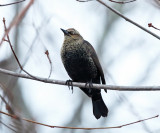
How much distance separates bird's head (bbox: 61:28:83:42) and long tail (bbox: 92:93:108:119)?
28.9 inches

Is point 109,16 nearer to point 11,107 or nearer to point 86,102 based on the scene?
point 86,102

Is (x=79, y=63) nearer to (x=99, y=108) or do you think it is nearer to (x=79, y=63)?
(x=79, y=63)

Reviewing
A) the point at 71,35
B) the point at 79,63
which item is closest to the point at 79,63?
the point at 79,63

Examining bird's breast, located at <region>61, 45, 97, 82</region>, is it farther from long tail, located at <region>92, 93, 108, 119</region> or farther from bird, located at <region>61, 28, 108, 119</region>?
long tail, located at <region>92, 93, 108, 119</region>

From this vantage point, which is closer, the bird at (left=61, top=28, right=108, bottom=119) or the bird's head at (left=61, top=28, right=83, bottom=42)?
the bird at (left=61, top=28, right=108, bottom=119)

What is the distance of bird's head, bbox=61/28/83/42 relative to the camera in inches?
170

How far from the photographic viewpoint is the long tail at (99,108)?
14.0 ft

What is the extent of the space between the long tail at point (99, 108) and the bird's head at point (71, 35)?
0.73 metres

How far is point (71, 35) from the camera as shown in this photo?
173 inches

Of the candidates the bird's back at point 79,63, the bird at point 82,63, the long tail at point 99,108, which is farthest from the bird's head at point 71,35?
the long tail at point 99,108

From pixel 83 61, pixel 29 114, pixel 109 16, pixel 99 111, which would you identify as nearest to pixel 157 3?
pixel 83 61

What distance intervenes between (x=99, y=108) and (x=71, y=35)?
96cm

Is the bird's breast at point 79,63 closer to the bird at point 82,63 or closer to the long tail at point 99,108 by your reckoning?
the bird at point 82,63

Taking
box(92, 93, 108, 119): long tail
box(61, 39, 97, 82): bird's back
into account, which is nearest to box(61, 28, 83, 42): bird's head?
box(61, 39, 97, 82): bird's back
